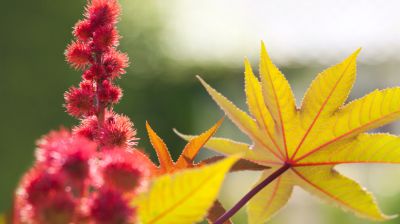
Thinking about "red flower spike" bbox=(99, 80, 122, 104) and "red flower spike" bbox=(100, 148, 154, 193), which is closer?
"red flower spike" bbox=(100, 148, 154, 193)

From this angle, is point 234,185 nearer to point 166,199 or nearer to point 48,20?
point 48,20

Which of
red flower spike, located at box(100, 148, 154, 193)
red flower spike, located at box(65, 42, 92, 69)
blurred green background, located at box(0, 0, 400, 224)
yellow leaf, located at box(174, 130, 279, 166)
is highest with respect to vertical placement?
blurred green background, located at box(0, 0, 400, 224)

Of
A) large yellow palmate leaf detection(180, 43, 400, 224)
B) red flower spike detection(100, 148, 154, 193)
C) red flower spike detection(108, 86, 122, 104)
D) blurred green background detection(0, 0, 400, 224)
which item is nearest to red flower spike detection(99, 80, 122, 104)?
red flower spike detection(108, 86, 122, 104)

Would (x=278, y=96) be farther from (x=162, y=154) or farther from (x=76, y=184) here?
(x=76, y=184)

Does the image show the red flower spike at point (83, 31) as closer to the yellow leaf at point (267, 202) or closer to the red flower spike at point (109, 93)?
the red flower spike at point (109, 93)

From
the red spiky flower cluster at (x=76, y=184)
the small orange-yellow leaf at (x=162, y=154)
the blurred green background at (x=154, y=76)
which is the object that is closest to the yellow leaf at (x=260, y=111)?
the small orange-yellow leaf at (x=162, y=154)

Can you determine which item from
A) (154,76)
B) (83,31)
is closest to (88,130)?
(83,31)

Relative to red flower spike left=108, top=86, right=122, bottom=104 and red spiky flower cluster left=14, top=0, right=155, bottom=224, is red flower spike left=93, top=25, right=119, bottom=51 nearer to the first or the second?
red flower spike left=108, top=86, right=122, bottom=104
